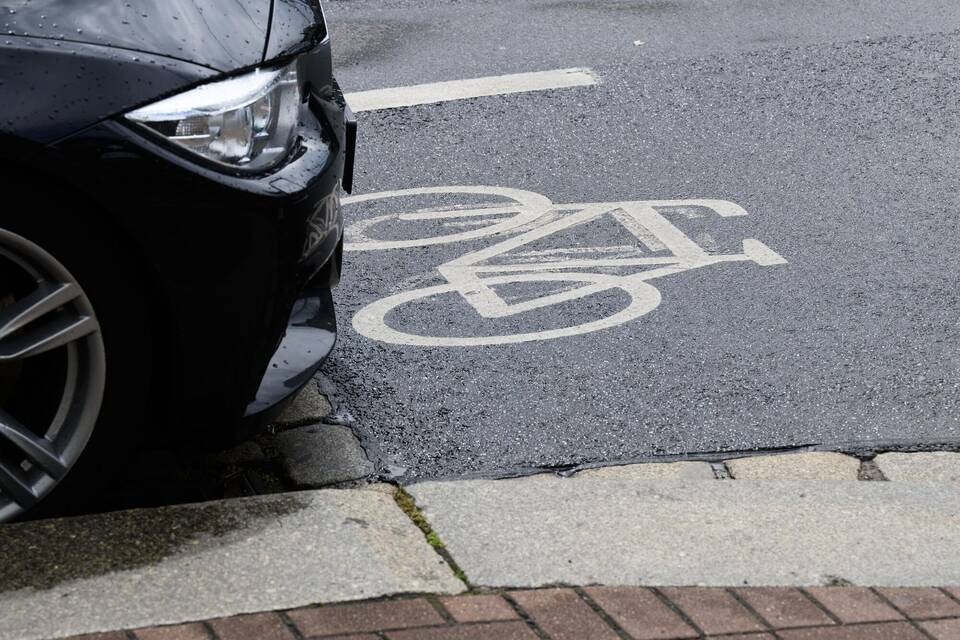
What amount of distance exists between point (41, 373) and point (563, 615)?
130 centimetres

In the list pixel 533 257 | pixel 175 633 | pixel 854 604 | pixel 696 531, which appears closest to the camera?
pixel 175 633

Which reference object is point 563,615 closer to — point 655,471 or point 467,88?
point 655,471

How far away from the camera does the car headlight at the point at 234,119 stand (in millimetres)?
3104

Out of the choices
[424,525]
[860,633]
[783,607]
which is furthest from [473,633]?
[860,633]

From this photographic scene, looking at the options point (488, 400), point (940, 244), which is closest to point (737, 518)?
point (488, 400)

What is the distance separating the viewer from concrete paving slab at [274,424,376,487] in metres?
3.78

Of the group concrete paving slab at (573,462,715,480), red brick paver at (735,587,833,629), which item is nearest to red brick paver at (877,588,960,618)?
red brick paver at (735,587,833,629)

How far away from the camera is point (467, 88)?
7.43 meters

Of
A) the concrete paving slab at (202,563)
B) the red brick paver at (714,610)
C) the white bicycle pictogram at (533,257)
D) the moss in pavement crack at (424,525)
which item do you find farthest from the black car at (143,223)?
the white bicycle pictogram at (533,257)

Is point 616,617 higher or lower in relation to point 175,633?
lower

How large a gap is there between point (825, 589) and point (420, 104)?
14.7ft

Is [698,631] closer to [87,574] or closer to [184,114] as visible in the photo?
[87,574]

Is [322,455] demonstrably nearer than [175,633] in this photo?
No

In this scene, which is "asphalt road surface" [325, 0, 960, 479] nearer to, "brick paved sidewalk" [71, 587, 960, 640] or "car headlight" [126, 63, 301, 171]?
"brick paved sidewalk" [71, 587, 960, 640]
